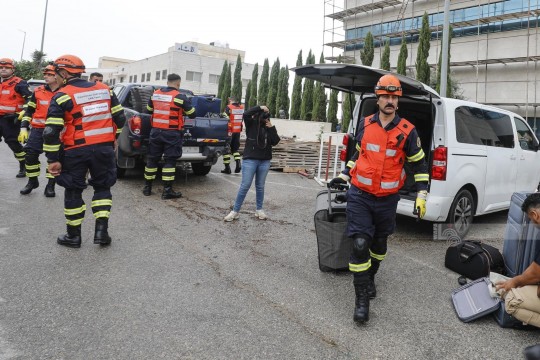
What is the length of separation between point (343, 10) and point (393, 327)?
106 ft

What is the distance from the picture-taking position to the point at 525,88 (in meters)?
22.6

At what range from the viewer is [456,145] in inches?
195

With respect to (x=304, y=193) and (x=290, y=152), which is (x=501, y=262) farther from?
(x=290, y=152)

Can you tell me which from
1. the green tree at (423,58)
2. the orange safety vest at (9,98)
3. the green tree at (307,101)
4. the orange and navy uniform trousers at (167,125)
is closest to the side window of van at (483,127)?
the orange and navy uniform trousers at (167,125)

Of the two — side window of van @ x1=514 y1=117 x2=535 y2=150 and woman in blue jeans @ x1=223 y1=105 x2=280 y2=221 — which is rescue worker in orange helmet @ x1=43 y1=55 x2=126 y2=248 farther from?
side window of van @ x1=514 y1=117 x2=535 y2=150

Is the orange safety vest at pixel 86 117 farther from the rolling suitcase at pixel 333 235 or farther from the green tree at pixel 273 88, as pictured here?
the green tree at pixel 273 88

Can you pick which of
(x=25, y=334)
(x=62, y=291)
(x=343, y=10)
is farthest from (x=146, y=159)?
(x=343, y=10)

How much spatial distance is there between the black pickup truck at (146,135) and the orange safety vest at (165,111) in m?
0.47

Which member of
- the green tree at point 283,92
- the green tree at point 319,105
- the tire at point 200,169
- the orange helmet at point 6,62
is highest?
the green tree at point 283,92

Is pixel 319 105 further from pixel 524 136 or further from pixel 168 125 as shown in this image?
pixel 168 125

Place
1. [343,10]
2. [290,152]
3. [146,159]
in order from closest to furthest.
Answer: [146,159], [290,152], [343,10]

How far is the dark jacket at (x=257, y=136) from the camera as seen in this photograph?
18.5 feet

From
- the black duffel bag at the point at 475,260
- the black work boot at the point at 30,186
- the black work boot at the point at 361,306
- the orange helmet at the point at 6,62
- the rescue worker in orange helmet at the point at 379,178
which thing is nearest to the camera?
the black work boot at the point at 361,306

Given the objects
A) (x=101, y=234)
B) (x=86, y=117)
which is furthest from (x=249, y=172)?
(x=86, y=117)
